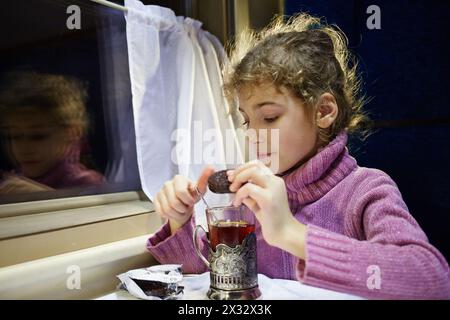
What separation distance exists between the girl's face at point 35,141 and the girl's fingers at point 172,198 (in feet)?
1.62

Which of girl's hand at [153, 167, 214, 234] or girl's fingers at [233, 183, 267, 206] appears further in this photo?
girl's hand at [153, 167, 214, 234]

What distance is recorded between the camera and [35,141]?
1.14m

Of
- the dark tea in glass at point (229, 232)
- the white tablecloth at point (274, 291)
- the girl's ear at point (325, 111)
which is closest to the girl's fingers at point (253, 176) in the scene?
the dark tea in glass at point (229, 232)

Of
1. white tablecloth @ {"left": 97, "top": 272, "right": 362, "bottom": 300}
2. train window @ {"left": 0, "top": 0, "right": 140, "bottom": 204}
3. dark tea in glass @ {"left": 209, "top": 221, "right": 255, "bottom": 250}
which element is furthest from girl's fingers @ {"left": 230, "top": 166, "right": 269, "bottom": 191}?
train window @ {"left": 0, "top": 0, "right": 140, "bottom": 204}

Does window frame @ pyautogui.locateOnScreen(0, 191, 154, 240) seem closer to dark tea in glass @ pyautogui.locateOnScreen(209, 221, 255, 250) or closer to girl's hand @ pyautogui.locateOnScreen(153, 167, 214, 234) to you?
girl's hand @ pyautogui.locateOnScreen(153, 167, 214, 234)

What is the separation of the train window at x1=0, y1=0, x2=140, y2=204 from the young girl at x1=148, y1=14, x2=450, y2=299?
428 mm

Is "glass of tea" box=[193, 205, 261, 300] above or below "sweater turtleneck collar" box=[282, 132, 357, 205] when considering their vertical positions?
below

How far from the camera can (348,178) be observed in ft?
2.77

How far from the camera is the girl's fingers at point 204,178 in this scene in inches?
28.1

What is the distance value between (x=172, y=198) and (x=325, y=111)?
41 cm

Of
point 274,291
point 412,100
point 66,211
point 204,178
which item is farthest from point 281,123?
point 66,211

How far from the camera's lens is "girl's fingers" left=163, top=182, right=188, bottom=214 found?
79 cm
